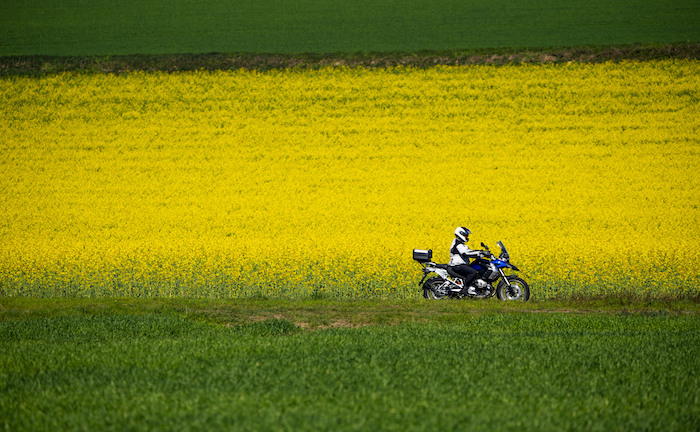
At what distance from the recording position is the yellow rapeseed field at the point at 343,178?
19.2 meters

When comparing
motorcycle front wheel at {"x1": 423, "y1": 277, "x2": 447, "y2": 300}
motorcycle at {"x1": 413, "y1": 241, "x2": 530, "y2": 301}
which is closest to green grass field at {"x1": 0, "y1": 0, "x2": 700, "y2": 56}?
motorcycle at {"x1": 413, "y1": 241, "x2": 530, "y2": 301}

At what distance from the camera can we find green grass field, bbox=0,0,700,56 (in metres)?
34.4

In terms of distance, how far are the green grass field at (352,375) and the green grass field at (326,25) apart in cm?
2343

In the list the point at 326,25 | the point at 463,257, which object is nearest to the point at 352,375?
the point at 463,257

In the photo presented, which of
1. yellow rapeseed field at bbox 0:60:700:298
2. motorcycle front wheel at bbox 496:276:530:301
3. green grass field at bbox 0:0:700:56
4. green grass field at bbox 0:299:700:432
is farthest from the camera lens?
green grass field at bbox 0:0:700:56

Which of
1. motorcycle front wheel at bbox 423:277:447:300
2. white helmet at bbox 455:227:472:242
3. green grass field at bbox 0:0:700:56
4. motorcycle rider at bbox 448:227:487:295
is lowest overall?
motorcycle front wheel at bbox 423:277:447:300

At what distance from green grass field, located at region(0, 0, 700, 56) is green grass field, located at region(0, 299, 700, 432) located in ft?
76.9

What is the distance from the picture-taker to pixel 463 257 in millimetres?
17469

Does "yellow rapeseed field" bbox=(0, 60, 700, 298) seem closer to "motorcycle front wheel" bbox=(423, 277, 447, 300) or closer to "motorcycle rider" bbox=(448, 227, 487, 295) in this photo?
"motorcycle front wheel" bbox=(423, 277, 447, 300)

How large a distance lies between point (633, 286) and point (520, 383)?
10926mm

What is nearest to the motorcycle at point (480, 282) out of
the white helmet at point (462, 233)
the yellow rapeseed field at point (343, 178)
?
the white helmet at point (462, 233)

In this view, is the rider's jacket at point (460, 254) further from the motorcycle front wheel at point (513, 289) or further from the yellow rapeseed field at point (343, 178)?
the yellow rapeseed field at point (343, 178)

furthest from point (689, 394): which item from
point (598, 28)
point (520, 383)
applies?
point (598, 28)

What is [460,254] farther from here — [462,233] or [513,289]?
[513,289]
